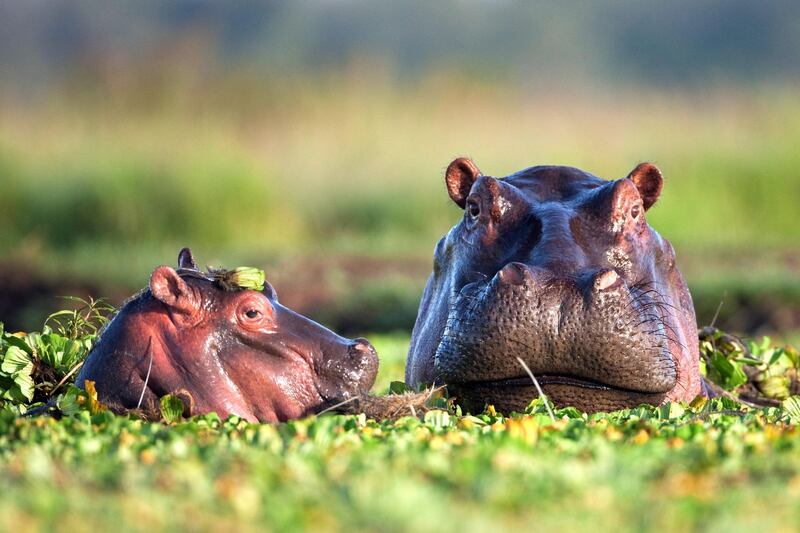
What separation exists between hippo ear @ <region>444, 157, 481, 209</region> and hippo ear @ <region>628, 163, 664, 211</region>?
27.7 inches

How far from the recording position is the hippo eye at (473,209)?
215 inches

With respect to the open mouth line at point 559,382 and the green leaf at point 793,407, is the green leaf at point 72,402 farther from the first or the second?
the green leaf at point 793,407

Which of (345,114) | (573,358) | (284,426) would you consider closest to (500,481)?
(284,426)

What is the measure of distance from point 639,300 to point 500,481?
91.0 inches

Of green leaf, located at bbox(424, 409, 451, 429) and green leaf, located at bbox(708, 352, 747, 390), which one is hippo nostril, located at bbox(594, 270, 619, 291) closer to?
green leaf, located at bbox(424, 409, 451, 429)

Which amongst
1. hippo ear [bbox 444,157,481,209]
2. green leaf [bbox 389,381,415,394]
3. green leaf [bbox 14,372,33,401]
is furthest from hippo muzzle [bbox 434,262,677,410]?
green leaf [bbox 14,372,33,401]

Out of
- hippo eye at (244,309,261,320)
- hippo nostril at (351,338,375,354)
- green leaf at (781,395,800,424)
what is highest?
hippo eye at (244,309,261,320)

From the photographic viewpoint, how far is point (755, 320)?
516 inches

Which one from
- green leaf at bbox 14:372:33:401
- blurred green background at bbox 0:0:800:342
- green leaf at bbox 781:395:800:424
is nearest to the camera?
green leaf at bbox 14:372:33:401

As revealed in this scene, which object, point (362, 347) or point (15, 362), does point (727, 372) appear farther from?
point (15, 362)

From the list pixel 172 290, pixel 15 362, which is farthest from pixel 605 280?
pixel 15 362

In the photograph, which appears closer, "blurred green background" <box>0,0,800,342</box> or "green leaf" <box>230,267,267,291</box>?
"green leaf" <box>230,267,267,291</box>

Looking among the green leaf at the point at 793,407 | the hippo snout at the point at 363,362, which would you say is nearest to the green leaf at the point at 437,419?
the hippo snout at the point at 363,362

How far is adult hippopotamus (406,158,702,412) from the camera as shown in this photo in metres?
4.80
